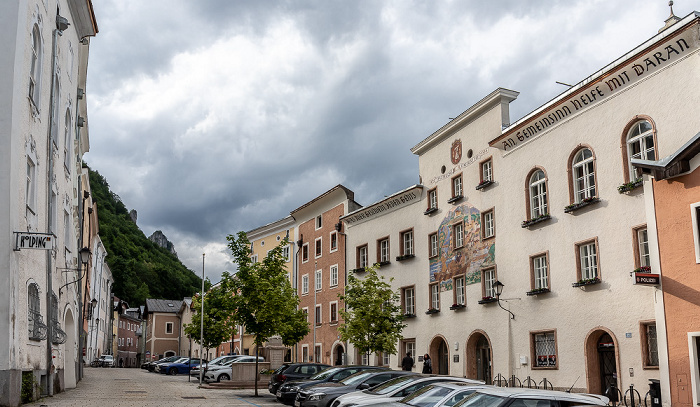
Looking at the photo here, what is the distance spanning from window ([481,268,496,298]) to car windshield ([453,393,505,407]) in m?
17.8

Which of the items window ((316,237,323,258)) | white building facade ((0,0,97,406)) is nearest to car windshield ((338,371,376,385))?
white building facade ((0,0,97,406))

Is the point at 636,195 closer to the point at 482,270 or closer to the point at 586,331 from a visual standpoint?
the point at 586,331

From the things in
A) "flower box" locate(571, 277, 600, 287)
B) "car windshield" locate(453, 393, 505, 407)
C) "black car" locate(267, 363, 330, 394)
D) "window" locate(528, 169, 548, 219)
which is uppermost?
"window" locate(528, 169, 548, 219)

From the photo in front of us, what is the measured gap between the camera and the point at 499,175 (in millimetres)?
28922

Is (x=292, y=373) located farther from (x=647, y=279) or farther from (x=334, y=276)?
(x=334, y=276)

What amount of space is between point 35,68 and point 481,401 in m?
17.9

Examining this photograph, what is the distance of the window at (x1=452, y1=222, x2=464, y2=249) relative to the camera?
103 ft

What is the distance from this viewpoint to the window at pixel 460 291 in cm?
3092

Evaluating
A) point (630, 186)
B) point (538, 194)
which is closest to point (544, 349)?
point (538, 194)

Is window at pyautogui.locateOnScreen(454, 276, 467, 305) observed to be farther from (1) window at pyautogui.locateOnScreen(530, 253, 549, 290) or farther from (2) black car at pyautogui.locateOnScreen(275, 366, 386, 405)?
(2) black car at pyautogui.locateOnScreen(275, 366, 386, 405)

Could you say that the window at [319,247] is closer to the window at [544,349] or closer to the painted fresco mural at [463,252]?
the painted fresco mural at [463,252]

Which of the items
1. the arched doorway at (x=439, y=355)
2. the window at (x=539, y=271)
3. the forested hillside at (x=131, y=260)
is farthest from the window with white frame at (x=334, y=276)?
the forested hillside at (x=131, y=260)

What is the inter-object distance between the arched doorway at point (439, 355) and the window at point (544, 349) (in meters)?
7.02

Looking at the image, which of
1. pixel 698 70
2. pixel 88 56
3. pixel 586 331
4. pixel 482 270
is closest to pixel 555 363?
pixel 586 331
